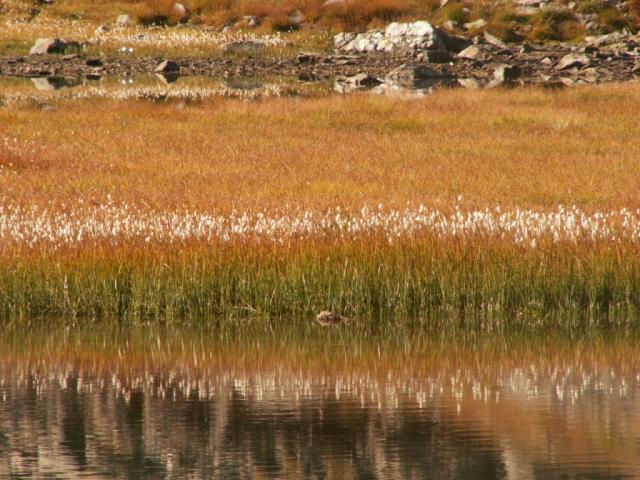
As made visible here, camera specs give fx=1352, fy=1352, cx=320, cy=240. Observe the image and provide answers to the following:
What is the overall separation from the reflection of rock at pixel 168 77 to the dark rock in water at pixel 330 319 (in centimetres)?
3432

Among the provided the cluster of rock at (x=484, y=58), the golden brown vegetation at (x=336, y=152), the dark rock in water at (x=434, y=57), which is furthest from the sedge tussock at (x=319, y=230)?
the dark rock in water at (x=434, y=57)

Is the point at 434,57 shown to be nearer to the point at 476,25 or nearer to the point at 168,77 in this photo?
the point at 476,25

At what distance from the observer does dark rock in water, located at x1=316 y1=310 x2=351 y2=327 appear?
14.3 metres

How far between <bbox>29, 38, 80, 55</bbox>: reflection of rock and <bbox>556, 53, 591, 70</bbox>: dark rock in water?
829 inches

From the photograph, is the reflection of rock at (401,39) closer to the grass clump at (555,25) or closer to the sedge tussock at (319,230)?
the grass clump at (555,25)

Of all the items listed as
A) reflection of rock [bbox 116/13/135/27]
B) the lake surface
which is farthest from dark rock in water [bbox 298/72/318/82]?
the lake surface

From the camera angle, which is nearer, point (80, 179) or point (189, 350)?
point (189, 350)

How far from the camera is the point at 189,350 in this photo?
12789 millimetres

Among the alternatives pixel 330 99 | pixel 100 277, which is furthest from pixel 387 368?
pixel 330 99

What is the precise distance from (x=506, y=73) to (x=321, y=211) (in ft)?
97.6

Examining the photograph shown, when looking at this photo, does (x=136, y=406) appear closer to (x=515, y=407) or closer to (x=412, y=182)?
(x=515, y=407)

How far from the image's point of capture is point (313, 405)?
10.2 m

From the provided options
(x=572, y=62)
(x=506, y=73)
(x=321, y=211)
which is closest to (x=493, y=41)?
(x=572, y=62)

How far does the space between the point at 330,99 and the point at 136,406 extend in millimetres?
27721
